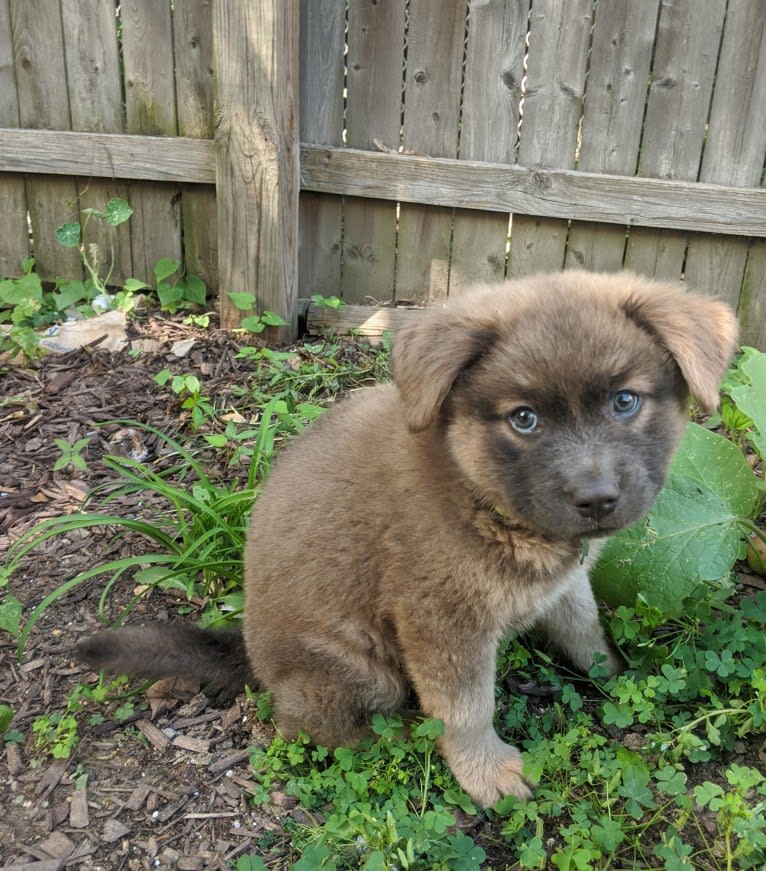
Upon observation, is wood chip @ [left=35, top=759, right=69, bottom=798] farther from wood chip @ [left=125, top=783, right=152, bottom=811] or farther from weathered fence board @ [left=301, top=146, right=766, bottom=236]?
weathered fence board @ [left=301, top=146, right=766, bottom=236]

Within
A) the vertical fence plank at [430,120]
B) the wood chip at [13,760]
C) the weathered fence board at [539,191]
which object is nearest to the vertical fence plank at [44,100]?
the weathered fence board at [539,191]

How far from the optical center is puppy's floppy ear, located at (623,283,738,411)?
2.36 m

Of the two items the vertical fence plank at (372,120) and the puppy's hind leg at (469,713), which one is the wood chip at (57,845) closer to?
the puppy's hind leg at (469,713)

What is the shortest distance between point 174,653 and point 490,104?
3.99 meters

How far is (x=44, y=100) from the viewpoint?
18.1 feet

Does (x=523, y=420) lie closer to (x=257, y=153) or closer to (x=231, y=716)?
(x=231, y=716)

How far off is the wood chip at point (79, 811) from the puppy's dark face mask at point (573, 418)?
1.75 meters

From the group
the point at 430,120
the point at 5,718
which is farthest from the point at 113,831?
the point at 430,120

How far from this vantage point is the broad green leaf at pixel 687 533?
3.12 meters

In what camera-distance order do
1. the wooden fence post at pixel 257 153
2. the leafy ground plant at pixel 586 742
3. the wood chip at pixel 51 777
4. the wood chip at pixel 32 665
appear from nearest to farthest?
the leafy ground plant at pixel 586 742 → the wood chip at pixel 51 777 → the wood chip at pixel 32 665 → the wooden fence post at pixel 257 153

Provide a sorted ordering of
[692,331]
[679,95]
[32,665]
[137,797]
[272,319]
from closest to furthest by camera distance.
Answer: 1. [692,331]
2. [137,797]
3. [32,665]
4. [679,95]
5. [272,319]

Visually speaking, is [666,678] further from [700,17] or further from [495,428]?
[700,17]

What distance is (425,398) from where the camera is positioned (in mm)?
2428

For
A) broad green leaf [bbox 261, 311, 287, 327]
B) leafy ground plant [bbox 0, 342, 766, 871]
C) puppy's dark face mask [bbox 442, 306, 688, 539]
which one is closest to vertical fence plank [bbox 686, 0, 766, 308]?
leafy ground plant [bbox 0, 342, 766, 871]
